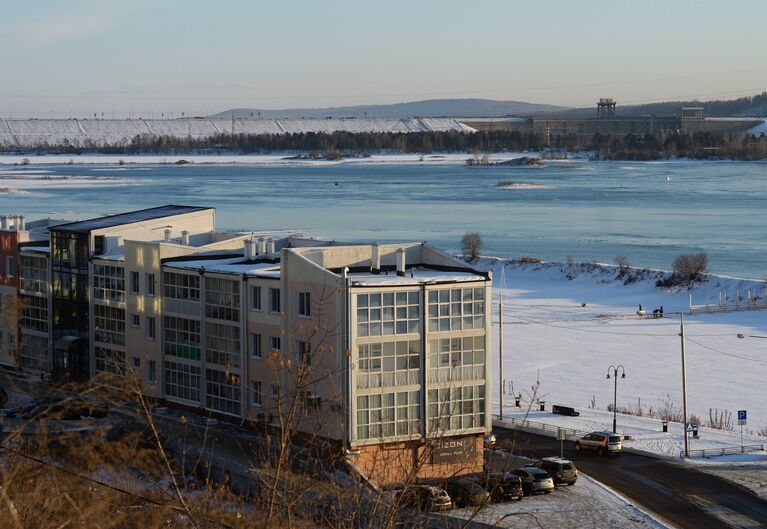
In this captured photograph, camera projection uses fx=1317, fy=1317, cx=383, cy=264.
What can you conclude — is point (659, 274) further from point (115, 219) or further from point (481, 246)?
point (115, 219)

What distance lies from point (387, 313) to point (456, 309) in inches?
29.4

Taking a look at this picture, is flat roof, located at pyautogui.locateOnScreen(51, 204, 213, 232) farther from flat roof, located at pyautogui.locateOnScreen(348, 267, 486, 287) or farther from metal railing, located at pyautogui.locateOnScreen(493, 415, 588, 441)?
metal railing, located at pyautogui.locateOnScreen(493, 415, 588, 441)

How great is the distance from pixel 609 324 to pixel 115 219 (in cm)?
937

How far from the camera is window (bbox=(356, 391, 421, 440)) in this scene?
40.3 ft

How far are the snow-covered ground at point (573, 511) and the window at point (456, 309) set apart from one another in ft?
6.12

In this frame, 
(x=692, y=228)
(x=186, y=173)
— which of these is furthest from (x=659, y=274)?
(x=186, y=173)

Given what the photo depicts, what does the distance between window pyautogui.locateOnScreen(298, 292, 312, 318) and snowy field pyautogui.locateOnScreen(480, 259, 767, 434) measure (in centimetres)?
354

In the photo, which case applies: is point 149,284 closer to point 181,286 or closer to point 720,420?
point 181,286

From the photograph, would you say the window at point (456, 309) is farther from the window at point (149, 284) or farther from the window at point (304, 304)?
the window at point (149, 284)

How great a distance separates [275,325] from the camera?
44.4 feet

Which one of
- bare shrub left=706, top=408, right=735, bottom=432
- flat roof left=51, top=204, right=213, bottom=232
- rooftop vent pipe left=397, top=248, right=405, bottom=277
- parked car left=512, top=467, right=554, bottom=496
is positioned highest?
flat roof left=51, top=204, right=213, bottom=232

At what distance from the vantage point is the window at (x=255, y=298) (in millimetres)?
13742

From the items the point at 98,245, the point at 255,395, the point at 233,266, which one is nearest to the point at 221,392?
the point at 255,395

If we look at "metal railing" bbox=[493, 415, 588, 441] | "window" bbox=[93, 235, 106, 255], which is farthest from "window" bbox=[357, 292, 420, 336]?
"window" bbox=[93, 235, 106, 255]
